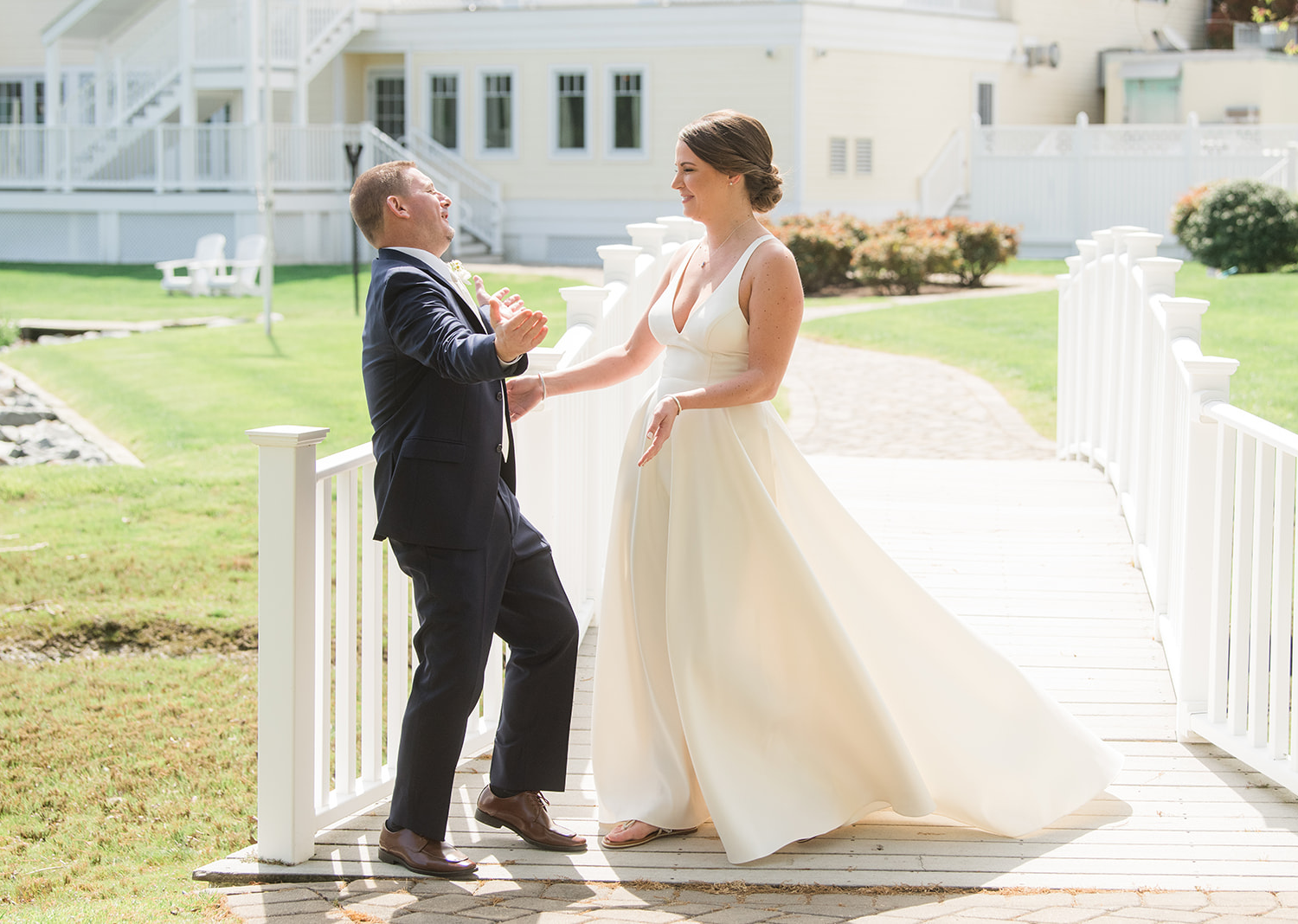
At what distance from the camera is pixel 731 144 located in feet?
13.7

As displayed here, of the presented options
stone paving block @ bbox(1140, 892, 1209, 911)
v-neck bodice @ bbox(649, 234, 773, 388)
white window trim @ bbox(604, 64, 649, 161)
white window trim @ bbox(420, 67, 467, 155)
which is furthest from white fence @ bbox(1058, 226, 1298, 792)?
white window trim @ bbox(420, 67, 467, 155)

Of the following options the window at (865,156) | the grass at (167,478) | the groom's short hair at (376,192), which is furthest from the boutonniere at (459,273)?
the window at (865,156)

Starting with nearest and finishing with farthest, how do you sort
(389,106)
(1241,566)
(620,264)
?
(1241,566) < (620,264) < (389,106)

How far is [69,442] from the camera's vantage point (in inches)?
498

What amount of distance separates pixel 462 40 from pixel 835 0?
7432mm

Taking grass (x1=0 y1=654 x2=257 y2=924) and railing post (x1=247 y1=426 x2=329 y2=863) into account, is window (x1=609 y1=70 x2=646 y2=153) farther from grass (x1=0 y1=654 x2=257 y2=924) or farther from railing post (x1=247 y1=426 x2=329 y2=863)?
railing post (x1=247 y1=426 x2=329 y2=863)

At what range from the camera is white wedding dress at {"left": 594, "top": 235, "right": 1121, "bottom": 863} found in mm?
4215

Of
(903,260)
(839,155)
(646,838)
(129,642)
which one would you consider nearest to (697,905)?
(646,838)

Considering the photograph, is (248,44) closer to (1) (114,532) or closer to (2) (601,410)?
(1) (114,532)

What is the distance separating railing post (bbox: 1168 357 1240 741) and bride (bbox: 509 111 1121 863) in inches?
32.9

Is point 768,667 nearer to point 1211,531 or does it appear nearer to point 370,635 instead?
point 370,635

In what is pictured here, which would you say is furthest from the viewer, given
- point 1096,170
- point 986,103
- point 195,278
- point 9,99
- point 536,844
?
point 9,99

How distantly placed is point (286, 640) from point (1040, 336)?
1429 cm

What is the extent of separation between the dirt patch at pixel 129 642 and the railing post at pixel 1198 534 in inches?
178
